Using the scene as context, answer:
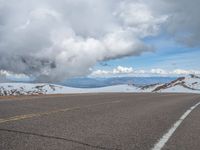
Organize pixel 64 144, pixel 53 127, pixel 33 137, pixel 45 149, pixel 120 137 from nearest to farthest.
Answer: pixel 45 149
pixel 64 144
pixel 33 137
pixel 120 137
pixel 53 127

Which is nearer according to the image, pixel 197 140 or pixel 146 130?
pixel 197 140

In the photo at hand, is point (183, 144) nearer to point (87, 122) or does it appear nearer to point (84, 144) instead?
point (84, 144)

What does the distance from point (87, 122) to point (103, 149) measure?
4096 millimetres

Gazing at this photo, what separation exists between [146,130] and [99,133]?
1524mm

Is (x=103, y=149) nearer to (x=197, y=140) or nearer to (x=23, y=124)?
(x=197, y=140)

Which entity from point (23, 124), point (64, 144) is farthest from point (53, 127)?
point (64, 144)

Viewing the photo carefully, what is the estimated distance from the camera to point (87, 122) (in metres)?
11.4

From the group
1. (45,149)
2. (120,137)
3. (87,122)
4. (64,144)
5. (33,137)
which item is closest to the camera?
(45,149)

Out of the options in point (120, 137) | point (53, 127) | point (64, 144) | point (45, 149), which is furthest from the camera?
point (53, 127)

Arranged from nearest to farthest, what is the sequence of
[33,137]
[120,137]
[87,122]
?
[33,137], [120,137], [87,122]

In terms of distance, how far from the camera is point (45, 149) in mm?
7086

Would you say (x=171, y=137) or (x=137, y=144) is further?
(x=171, y=137)

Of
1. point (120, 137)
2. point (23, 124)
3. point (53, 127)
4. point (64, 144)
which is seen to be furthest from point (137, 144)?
point (23, 124)

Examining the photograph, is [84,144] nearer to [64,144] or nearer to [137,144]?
[64,144]
